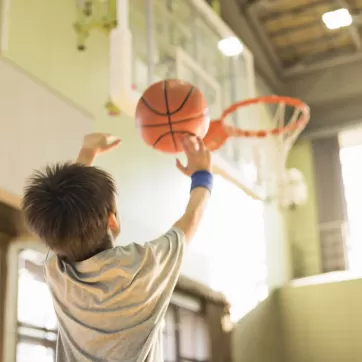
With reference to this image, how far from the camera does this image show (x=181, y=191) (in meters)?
5.55

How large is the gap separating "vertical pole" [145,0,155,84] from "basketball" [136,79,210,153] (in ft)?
3.74

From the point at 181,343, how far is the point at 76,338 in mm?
3643

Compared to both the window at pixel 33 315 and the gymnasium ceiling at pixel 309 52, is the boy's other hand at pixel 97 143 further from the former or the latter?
the gymnasium ceiling at pixel 309 52

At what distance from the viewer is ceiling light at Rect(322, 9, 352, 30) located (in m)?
6.91

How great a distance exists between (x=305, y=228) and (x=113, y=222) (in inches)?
249

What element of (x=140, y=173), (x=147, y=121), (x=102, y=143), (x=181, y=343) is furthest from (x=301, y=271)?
(x=102, y=143)

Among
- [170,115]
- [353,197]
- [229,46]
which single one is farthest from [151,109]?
[353,197]

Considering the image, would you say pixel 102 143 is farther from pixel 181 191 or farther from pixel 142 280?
pixel 181 191

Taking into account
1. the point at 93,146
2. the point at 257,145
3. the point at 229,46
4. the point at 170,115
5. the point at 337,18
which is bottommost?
the point at 93,146

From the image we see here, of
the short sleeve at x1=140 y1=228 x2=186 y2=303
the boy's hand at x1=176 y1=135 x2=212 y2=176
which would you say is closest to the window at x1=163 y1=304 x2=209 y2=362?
the boy's hand at x1=176 y1=135 x2=212 y2=176

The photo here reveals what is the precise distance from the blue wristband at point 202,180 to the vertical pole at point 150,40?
2129 mm

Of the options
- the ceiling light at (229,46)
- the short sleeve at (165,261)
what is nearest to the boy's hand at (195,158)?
the short sleeve at (165,261)

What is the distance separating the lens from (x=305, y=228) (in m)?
7.87

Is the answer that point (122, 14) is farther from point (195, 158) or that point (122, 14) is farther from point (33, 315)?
point (195, 158)
